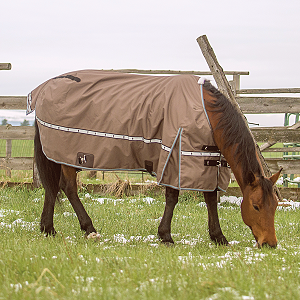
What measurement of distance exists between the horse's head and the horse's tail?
2.24m

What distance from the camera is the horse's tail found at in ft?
14.2

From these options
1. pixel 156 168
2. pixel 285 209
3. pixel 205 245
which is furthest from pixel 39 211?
pixel 285 209

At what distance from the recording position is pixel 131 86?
4.04 meters

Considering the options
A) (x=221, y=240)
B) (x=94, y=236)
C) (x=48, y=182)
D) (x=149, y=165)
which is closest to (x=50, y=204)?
(x=48, y=182)

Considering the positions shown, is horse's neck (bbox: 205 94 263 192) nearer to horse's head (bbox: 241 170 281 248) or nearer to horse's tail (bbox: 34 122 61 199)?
horse's head (bbox: 241 170 281 248)

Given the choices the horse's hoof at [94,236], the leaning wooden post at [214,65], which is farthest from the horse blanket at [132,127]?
the leaning wooden post at [214,65]

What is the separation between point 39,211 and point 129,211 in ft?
4.20

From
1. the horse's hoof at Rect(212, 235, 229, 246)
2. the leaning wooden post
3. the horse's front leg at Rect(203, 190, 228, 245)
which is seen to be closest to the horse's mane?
the horse's front leg at Rect(203, 190, 228, 245)

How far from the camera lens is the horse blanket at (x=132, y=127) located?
137 inches

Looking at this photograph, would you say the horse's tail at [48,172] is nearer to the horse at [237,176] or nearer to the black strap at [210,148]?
the horse at [237,176]

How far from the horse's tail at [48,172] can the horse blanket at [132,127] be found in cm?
27

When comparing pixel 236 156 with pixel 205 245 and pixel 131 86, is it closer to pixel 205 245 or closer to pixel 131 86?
pixel 205 245

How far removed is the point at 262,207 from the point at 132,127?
1489 millimetres

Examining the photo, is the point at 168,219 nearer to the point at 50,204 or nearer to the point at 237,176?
the point at 237,176
